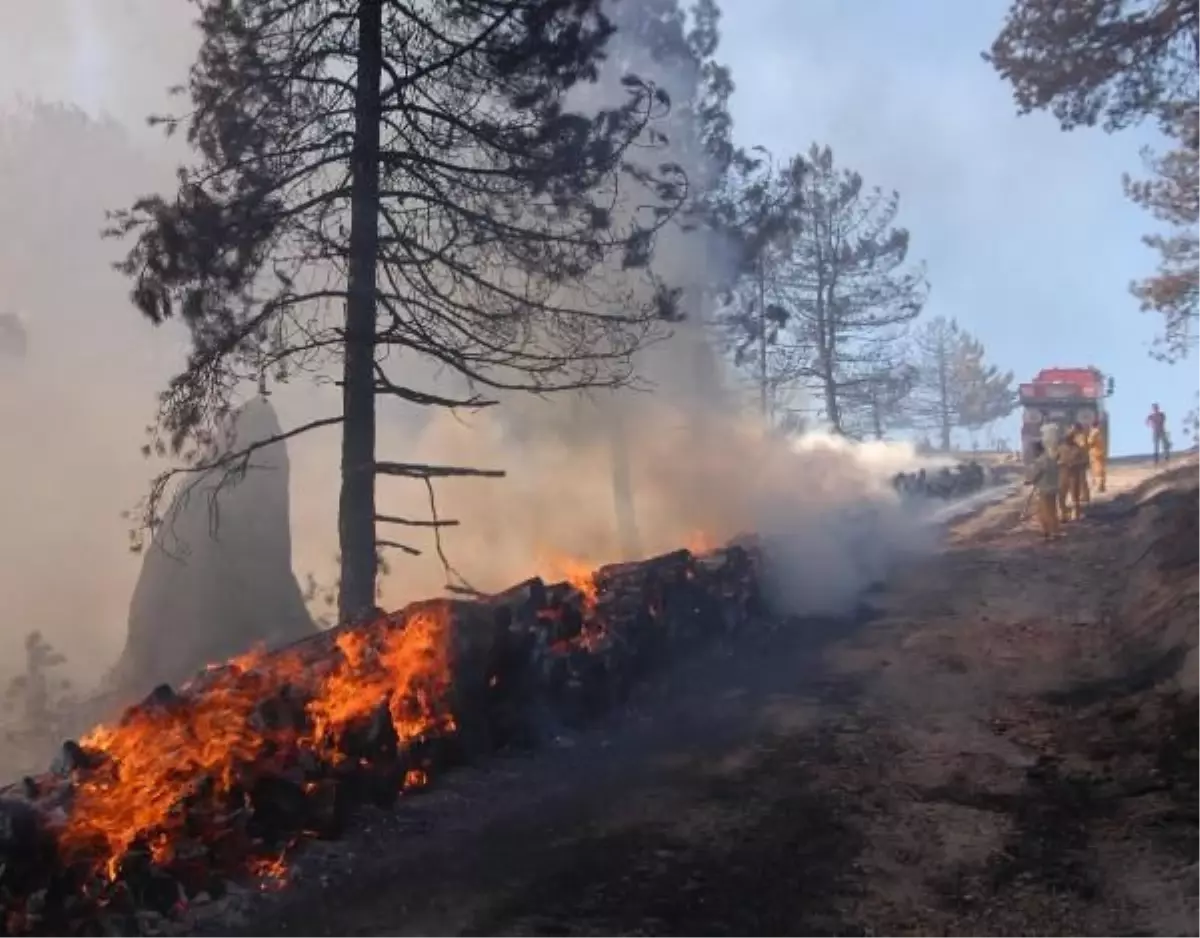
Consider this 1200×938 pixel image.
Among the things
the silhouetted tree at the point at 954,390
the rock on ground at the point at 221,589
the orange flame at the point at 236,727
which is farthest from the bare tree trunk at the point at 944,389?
the orange flame at the point at 236,727

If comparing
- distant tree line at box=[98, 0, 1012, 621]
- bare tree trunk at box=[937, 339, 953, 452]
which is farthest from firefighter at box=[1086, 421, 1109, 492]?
bare tree trunk at box=[937, 339, 953, 452]

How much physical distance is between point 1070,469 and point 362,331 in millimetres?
15398

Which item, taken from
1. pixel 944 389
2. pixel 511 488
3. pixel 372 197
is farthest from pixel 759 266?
pixel 944 389

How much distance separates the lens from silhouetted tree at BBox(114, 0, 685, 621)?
9852mm

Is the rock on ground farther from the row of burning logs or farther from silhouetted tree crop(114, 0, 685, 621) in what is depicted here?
the row of burning logs

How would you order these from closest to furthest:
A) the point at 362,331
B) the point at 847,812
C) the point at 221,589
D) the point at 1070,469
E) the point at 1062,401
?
1. the point at 847,812
2. the point at 362,331
3. the point at 221,589
4. the point at 1070,469
5. the point at 1062,401

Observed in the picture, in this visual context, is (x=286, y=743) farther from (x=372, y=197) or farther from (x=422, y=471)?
(x=372, y=197)

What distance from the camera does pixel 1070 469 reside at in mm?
20125

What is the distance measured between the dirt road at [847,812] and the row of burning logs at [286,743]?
375 millimetres

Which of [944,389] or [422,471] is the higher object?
[944,389]

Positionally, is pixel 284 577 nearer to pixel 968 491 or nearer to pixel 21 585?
pixel 21 585

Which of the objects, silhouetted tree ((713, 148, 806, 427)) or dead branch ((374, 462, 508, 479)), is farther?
silhouetted tree ((713, 148, 806, 427))

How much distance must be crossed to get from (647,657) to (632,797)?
3.24 metres

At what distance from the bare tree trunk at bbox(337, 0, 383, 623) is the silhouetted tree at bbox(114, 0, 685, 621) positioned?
0.02 metres
